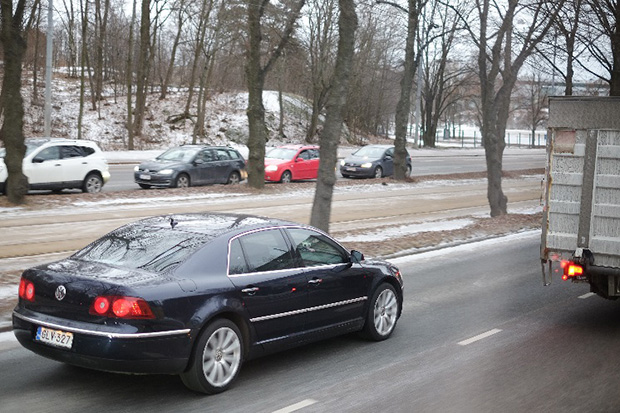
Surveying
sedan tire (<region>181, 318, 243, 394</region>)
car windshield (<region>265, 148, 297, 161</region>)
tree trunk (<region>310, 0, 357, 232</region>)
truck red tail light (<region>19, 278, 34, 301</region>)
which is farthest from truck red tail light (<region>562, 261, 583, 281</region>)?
car windshield (<region>265, 148, 297, 161</region>)

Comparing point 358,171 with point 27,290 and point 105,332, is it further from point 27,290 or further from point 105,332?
point 105,332

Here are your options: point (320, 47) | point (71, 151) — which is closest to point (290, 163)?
point (71, 151)

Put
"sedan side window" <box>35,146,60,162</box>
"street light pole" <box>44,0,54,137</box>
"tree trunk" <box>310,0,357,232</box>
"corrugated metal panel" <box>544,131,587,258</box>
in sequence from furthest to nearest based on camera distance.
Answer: "street light pole" <box>44,0,54,137</box> < "sedan side window" <box>35,146,60,162</box> < "tree trunk" <box>310,0,357,232</box> < "corrugated metal panel" <box>544,131,587,258</box>

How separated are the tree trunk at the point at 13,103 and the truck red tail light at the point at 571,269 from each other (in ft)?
49.1

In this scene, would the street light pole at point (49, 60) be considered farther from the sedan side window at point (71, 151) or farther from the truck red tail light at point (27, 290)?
the truck red tail light at point (27, 290)

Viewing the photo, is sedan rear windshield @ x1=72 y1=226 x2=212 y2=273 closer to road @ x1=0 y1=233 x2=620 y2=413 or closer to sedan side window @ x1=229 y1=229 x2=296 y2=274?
sedan side window @ x1=229 y1=229 x2=296 y2=274

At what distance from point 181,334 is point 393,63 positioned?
67.8 metres

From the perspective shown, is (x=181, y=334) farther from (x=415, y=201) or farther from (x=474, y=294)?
(x=415, y=201)

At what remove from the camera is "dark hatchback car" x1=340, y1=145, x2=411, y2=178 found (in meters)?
35.4

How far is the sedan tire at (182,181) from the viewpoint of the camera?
27172 millimetres

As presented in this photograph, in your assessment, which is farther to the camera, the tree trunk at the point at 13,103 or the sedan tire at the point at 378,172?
the sedan tire at the point at 378,172

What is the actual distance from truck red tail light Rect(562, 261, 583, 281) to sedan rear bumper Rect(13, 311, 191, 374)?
500 centimetres

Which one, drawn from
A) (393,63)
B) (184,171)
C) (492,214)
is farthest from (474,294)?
(393,63)

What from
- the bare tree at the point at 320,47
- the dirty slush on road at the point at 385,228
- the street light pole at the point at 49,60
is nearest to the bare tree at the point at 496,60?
the dirty slush on road at the point at 385,228
